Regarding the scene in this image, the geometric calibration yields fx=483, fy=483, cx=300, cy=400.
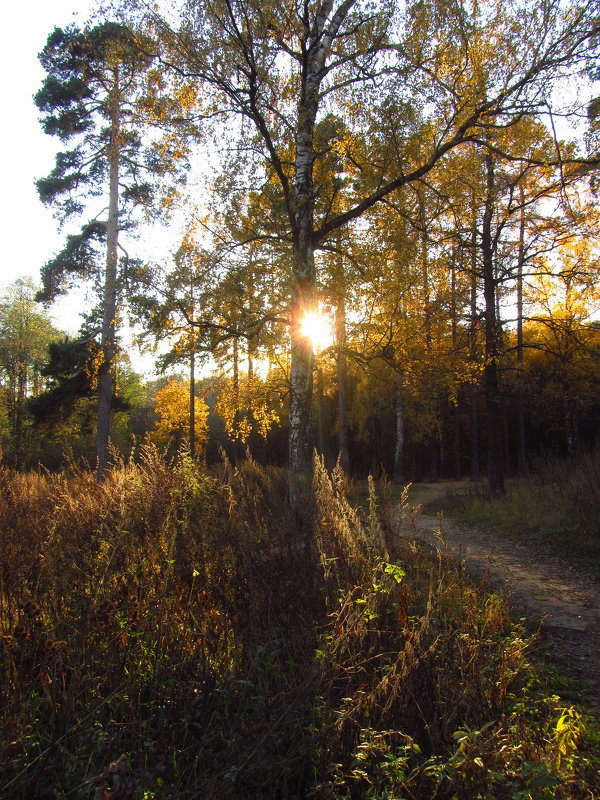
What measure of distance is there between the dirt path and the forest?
44cm

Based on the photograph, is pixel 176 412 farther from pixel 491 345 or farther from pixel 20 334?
pixel 491 345

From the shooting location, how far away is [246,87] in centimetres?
726

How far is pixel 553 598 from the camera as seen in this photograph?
5.51 metres

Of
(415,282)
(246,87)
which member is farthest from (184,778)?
(415,282)

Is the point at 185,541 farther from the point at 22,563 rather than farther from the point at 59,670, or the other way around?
the point at 59,670

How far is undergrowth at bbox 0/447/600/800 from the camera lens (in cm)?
188

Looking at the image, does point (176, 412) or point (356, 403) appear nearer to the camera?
point (356, 403)

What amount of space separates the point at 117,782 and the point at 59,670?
132 cm

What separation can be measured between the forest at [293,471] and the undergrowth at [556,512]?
0.13 metres

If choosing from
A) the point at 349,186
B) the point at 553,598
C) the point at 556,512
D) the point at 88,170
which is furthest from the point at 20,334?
the point at 553,598

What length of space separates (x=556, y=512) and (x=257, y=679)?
27.3ft

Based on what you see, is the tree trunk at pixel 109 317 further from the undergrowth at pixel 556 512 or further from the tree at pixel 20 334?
the tree at pixel 20 334

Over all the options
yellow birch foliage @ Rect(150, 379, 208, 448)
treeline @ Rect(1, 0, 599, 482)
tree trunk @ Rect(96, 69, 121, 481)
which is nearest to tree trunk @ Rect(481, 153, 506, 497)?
treeline @ Rect(1, 0, 599, 482)

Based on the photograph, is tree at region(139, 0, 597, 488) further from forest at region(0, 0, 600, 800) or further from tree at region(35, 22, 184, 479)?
tree at region(35, 22, 184, 479)
